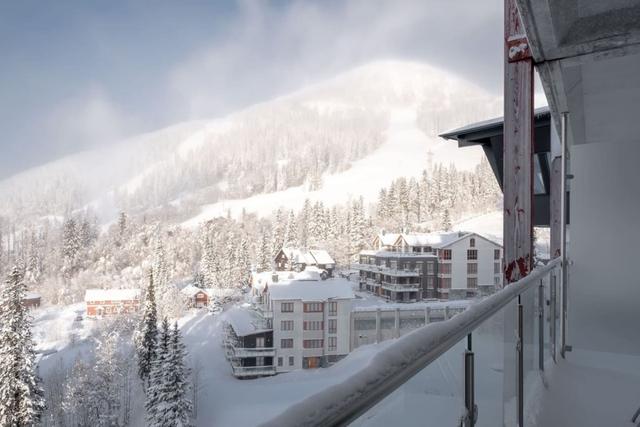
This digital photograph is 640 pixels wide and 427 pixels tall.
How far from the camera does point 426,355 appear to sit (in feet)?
1.86

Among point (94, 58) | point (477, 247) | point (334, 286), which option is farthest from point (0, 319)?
point (94, 58)

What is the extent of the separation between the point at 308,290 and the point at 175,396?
849 centimetres

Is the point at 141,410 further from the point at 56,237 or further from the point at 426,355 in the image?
the point at 56,237

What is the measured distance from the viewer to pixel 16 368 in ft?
41.6

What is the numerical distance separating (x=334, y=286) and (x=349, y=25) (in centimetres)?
11112

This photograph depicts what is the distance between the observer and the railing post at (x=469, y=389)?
85 centimetres

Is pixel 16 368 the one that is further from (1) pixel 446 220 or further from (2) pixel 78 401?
(1) pixel 446 220

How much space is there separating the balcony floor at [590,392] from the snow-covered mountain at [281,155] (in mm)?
46240

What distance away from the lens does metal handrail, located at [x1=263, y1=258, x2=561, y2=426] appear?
0.32 m

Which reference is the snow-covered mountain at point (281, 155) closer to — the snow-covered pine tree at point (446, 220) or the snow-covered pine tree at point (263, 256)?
the snow-covered pine tree at point (446, 220)

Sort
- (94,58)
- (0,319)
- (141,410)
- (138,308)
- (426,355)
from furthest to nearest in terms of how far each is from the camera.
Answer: (94,58) < (138,308) < (141,410) < (0,319) < (426,355)

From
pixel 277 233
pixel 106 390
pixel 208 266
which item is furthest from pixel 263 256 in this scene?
pixel 106 390

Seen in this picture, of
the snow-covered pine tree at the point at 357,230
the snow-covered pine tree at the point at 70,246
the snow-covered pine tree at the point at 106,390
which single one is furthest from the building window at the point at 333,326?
the snow-covered pine tree at the point at 70,246

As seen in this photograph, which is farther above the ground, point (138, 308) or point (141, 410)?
point (138, 308)
